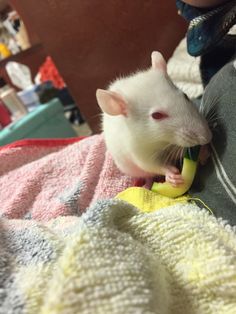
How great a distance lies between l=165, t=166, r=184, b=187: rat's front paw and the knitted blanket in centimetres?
19

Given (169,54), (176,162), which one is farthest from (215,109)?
(169,54)

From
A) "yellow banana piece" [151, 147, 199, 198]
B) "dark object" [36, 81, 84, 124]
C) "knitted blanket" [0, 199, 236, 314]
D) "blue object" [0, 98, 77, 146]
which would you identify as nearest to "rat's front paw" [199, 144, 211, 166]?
"yellow banana piece" [151, 147, 199, 198]

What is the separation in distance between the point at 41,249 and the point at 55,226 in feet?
0.66

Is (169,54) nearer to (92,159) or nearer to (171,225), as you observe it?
(92,159)

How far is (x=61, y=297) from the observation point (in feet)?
1.62

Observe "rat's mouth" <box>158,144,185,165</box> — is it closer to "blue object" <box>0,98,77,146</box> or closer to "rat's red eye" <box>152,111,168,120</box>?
"rat's red eye" <box>152,111,168,120</box>

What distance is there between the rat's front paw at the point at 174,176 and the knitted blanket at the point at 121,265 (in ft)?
0.63

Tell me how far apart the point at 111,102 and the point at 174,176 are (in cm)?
23

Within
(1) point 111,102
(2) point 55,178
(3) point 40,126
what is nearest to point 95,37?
(3) point 40,126

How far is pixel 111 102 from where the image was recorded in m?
0.99

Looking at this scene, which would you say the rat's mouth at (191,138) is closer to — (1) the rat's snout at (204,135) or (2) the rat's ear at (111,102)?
(1) the rat's snout at (204,135)

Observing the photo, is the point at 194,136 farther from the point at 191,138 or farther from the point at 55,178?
the point at 55,178

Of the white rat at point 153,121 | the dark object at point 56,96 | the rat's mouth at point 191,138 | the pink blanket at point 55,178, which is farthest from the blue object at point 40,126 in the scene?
the rat's mouth at point 191,138

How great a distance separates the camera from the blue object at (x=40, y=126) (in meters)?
1.84
